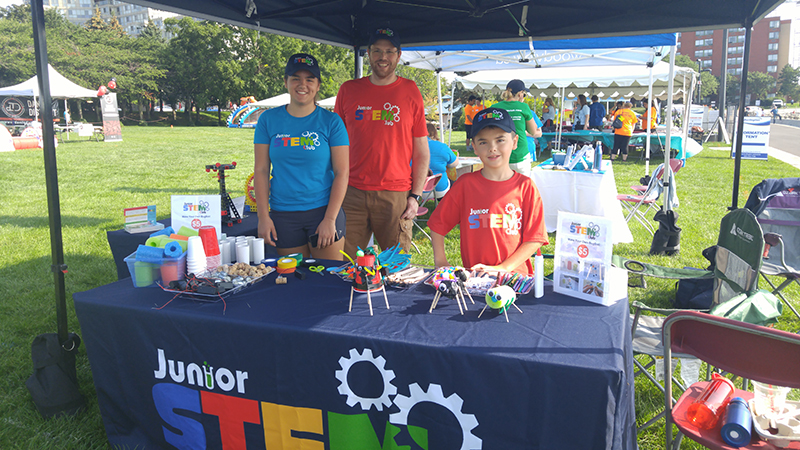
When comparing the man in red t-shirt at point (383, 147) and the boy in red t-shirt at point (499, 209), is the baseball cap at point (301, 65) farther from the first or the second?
the boy in red t-shirt at point (499, 209)

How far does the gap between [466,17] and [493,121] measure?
2088 millimetres

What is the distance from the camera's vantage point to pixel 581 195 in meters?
5.23

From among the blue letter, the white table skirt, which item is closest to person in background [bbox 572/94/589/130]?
the white table skirt

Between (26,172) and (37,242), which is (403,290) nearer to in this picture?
(37,242)

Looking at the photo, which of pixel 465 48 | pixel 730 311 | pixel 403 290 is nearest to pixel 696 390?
Result: pixel 730 311

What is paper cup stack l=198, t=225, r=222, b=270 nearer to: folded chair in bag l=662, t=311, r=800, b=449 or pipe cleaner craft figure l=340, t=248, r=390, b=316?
pipe cleaner craft figure l=340, t=248, r=390, b=316

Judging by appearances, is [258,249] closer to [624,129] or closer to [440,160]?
[440,160]

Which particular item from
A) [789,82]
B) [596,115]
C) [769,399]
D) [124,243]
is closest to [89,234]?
[124,243]

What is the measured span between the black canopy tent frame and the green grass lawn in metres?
0.51

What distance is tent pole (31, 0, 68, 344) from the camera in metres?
2.18

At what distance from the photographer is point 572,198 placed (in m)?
5.31

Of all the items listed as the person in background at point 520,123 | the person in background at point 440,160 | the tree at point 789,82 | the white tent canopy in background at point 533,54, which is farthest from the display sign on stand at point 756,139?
the tree at point 789,82

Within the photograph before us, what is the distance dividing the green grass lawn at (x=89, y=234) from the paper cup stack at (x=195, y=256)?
876mm

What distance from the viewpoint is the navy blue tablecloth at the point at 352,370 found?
1357mm
